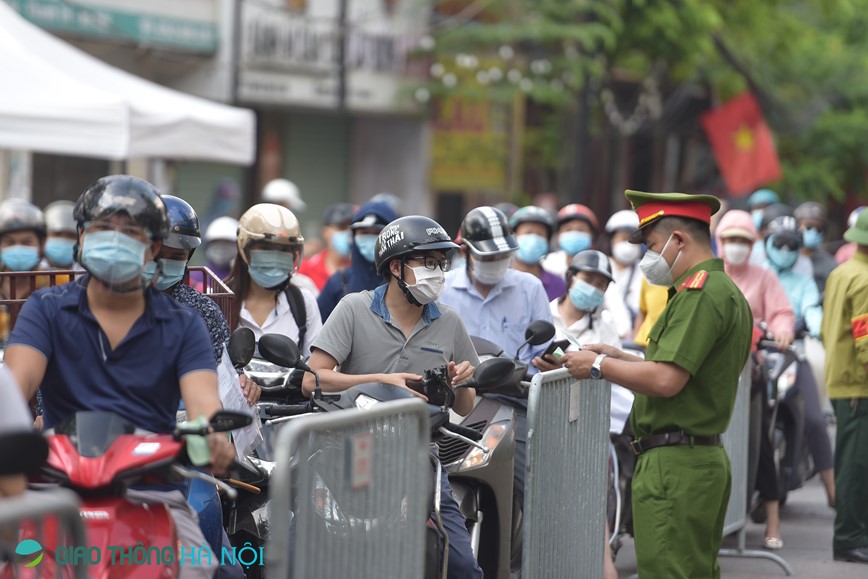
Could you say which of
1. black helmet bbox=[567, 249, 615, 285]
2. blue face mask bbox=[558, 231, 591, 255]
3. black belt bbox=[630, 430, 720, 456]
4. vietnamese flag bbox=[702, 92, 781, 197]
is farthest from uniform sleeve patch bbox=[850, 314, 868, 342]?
vietnamese flag bbox=[702, 92, 781, 197]

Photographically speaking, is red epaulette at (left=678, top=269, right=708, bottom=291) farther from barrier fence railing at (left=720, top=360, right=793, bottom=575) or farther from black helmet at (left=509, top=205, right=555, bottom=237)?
black helmet at (left=509, top=205, right=555, bottom=237)

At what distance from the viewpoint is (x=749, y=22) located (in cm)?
2341

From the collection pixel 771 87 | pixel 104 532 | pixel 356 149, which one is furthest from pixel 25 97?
pixel 771 87

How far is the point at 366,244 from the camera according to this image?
887cm

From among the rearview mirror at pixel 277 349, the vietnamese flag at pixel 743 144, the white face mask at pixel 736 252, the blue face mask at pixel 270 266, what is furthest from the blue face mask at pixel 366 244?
the vietnamese flag at pixel 743 144

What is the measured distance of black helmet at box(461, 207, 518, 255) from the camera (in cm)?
751

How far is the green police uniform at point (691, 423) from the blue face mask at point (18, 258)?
4493 mm

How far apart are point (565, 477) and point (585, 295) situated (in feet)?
6.91

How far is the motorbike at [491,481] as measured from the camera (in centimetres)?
593

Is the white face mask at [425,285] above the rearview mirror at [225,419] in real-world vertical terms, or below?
above

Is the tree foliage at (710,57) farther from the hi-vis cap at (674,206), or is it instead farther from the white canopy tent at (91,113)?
the hi-vis cap at (674,206)

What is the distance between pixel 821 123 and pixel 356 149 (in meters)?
9.34

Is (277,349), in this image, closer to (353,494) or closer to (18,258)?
(353,494)

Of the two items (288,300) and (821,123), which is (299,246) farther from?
(821,123)
